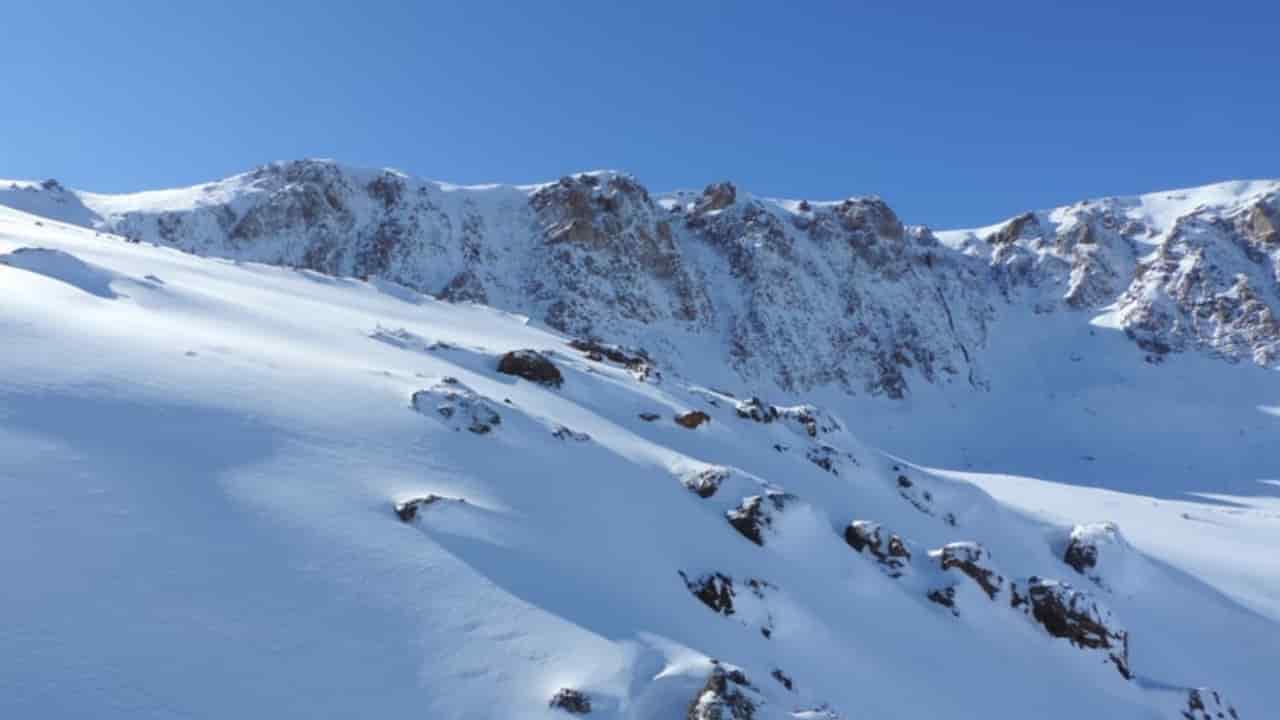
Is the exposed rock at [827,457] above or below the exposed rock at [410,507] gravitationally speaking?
below

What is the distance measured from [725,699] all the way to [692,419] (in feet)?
35.7

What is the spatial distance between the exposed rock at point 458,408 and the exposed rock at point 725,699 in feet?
20.4

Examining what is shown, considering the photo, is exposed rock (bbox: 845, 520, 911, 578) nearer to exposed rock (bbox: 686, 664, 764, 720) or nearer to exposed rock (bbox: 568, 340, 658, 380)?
exposed rock (bbox: 686, 664, 764, 720)

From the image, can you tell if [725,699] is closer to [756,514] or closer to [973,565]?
[756,514]

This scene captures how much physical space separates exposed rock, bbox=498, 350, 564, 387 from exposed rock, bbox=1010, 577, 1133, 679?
424 inches

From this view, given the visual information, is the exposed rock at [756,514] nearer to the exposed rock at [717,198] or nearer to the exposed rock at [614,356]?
the exposed rock at [614,356]

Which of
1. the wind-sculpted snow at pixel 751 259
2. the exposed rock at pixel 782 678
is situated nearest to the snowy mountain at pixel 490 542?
the exposed rock at pixel 782 678

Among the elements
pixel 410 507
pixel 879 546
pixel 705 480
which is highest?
pixel 410 507

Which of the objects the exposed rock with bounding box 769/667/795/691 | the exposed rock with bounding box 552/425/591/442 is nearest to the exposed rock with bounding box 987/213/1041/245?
the exposed rock with bounding box 552/425/591/442

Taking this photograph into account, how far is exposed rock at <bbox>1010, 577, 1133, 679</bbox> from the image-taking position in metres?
13.9

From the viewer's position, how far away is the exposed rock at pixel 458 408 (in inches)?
488

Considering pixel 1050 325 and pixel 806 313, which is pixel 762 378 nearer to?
pixel 806 313

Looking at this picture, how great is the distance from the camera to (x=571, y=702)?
6.71m

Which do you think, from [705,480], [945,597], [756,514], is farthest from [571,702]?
[945,597]
